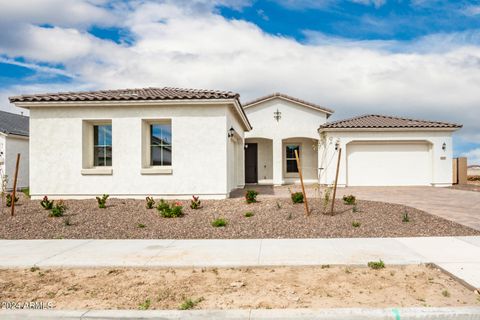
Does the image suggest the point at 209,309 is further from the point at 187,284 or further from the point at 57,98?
the point at 57,98

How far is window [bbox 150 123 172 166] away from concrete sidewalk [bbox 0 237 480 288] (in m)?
5.61

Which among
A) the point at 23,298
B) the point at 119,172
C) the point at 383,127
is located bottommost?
the point at 23,298

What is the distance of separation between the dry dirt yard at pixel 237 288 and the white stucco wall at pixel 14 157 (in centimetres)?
1584

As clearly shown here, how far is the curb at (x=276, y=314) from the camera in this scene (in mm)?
3703

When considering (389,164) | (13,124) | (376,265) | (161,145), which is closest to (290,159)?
(389,164)

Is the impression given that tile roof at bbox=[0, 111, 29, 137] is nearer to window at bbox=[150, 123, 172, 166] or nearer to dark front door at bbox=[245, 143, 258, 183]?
window at bbox=[150, 123, 172, 166]

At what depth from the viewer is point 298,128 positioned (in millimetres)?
20750

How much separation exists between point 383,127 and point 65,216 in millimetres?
15779

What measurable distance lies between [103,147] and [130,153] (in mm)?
1339

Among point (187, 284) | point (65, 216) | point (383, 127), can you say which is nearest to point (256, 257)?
point (187, 284)

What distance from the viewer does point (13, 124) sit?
21.5 m

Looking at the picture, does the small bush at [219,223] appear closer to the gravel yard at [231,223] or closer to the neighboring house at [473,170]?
the gravel yard at [231,223]

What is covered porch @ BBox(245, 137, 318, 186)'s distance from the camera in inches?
845

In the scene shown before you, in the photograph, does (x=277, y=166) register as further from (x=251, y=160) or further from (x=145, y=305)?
(x=145, y=305)
